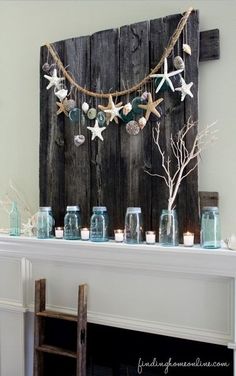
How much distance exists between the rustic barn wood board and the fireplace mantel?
177 mm

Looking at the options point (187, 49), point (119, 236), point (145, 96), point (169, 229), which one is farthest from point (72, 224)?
point (187, 49)

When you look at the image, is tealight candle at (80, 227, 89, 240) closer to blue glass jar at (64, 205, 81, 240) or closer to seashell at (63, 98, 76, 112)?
blue glass jar at (64, 205, 81, 240)

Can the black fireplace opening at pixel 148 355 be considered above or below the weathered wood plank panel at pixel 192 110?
below

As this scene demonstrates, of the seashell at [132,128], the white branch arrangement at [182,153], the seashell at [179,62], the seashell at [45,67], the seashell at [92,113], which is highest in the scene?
the seashell at [45,67]

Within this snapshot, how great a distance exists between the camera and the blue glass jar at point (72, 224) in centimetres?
194

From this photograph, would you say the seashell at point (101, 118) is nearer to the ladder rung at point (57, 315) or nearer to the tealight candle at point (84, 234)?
the tealight candle at point (84, 234)

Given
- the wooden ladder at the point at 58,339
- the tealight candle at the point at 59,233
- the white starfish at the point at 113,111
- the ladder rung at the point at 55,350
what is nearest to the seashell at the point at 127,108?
the white starfish at the point at 113,111

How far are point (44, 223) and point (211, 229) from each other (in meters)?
0.86

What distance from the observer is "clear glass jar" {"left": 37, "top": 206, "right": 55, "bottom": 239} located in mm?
1981

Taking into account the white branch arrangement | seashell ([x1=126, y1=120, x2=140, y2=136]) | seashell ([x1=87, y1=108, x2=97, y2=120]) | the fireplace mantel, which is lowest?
the fireplace mantel

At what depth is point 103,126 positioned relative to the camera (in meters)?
1.94

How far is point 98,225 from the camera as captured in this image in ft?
6.12

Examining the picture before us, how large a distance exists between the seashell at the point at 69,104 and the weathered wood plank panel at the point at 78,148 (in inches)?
1.0

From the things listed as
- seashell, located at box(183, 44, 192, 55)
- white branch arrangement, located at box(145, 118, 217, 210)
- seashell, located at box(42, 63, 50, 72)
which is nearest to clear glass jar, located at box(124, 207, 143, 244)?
white branch arrangement, located at box(145, 118, 217, 210)
